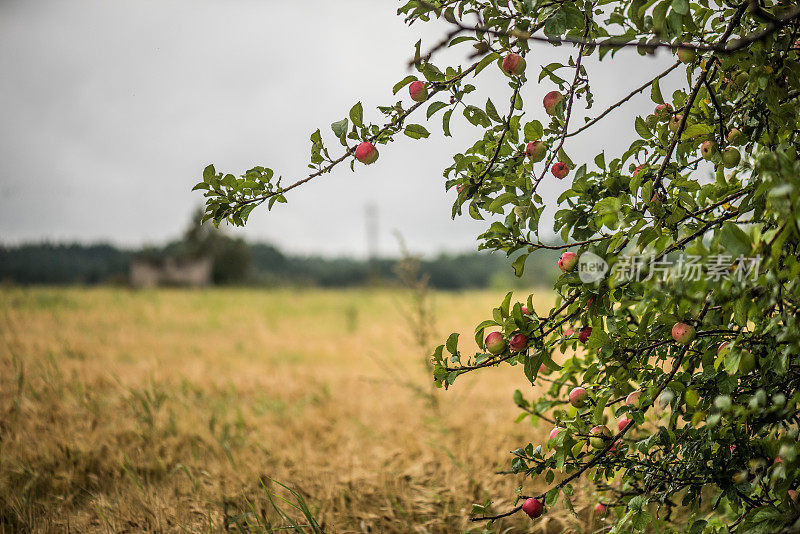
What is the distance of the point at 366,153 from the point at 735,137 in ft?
3.45

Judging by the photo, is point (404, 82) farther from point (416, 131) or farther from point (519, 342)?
point (519, 342)

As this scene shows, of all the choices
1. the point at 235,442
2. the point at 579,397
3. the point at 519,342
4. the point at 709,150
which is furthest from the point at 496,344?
the point at 235,442

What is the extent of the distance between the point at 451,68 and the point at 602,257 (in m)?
0.63

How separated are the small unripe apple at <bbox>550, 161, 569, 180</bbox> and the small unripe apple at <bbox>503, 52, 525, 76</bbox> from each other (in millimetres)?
312

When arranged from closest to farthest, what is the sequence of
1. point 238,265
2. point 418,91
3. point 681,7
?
point 681,7 → point 418,91 → point 238,265

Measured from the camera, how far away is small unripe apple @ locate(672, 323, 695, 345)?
1090mm

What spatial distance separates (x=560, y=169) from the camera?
134cm

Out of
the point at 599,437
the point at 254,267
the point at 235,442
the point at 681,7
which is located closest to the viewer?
the point at 681,7

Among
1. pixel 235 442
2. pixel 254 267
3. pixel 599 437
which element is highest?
pixel 254 267

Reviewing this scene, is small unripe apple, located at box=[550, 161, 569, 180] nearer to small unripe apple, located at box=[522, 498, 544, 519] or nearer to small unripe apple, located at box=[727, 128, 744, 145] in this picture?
small unripe apple, located at box=[727, 128, 744, 145]

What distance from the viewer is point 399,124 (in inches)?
49.4

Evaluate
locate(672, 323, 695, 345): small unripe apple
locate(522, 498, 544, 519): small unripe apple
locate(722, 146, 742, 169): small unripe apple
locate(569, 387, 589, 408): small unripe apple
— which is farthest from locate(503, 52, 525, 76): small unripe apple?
locate(522, 498, 544, 519): small unripe apple

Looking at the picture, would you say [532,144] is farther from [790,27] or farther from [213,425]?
[213,425]

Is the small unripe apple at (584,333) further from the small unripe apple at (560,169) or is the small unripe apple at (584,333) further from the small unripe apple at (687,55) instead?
the small unripe apple at (687,55)
